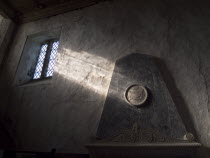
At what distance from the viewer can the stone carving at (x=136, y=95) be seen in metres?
3.97

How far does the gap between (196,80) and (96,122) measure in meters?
1.97

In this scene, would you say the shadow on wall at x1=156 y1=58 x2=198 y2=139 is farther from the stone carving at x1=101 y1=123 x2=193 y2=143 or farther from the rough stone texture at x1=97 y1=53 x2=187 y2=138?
the stone carving at x1=101 y1=123 x2=193 y2=143

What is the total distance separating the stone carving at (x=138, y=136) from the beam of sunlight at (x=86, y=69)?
108cm

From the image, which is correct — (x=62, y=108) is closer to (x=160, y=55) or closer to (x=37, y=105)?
(x=37, y=105)

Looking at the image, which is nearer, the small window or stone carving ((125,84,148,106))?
stone carving ((125,84,148,106))

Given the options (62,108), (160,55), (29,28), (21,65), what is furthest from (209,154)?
(29,28)

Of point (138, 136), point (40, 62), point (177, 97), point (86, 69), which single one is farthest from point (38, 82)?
point (177, 97)

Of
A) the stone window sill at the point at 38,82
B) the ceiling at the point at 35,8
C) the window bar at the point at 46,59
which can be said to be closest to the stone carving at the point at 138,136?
the stone window sill at the point at 38,82

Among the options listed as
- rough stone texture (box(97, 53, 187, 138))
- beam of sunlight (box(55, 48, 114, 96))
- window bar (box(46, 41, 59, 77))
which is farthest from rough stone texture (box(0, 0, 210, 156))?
window bar (box(46, 41, 59, 77))

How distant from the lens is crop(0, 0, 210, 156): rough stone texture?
407 centimetres

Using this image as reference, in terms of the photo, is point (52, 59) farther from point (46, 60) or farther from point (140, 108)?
point (140, 108)

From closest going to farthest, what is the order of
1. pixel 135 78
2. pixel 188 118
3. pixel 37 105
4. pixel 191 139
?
pixel 191 139 < pixel 188 118 < pixel 135 78 < pixel 37 105

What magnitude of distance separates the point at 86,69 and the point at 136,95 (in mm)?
1530

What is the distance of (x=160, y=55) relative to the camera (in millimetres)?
4496
